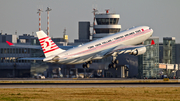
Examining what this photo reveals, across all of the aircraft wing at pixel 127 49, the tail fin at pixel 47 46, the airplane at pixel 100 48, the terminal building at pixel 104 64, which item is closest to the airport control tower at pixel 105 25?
the terminal building at pixel 104 64

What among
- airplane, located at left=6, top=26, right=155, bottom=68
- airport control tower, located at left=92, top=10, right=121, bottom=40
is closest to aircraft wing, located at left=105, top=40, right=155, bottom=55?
airplane, located at left=6, top=26, right=155, bottom=68

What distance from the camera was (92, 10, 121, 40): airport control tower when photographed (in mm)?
157500

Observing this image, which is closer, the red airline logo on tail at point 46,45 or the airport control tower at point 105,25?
the red airline logo on tail at point 46,45

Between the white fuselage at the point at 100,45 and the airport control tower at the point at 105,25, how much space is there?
64.4 meters

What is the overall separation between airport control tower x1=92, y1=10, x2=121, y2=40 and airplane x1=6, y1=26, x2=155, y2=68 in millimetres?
64381

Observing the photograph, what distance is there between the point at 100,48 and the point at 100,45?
0.72m

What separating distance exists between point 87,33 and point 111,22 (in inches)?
830

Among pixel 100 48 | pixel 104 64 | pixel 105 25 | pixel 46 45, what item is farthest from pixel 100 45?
pixel 105 25

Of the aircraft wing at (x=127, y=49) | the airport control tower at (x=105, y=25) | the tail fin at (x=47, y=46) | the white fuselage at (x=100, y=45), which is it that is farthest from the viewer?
the airport control tower at (x=105, y=25)

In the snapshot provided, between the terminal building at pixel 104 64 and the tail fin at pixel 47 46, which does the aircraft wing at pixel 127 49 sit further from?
the terminal building at pixel 104 64

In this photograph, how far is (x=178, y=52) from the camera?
167125mm

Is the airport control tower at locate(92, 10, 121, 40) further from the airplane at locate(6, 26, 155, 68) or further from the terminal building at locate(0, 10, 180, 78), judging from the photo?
the airplane at locate(6, 26, 155, 68)

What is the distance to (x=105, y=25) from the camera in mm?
157750

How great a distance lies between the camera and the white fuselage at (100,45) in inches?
3083
